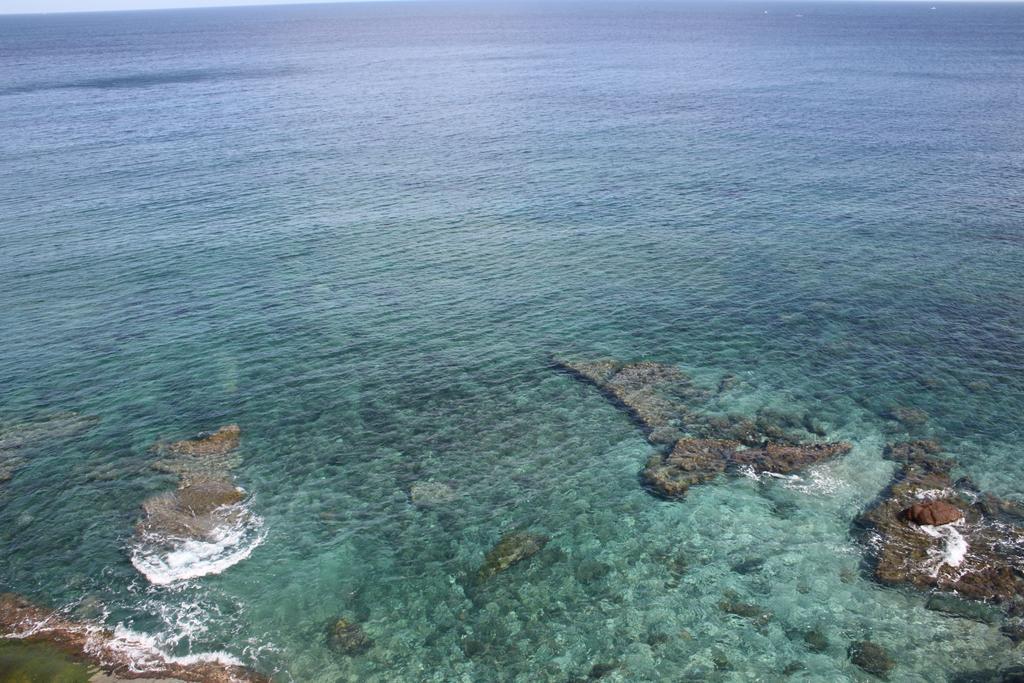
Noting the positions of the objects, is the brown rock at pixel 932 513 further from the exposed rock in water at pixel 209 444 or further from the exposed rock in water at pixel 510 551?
the exposed rock in water at pixel 209 444

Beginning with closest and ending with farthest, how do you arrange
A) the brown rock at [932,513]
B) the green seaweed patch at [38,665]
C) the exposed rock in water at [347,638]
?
1. the green seaweed patch at [38,665]
2. the exposed rock in water at [347,638]
3. the brown rock at [932,513]

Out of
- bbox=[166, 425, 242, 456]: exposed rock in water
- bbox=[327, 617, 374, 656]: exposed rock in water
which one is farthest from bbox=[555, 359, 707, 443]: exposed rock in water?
bbox=[166, 425, 242, 456]: exposed rock in water

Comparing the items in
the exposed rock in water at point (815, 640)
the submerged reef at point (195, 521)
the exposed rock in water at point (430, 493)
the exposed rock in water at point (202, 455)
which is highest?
the exposed rock in water at point (815, 640)

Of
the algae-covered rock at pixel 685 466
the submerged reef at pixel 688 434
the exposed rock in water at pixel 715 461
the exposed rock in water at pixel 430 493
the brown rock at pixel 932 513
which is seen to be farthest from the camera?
the submerged reef at pixel 688 434

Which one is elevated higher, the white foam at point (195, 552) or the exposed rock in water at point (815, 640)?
the exposed rock in water at point (815, 640)

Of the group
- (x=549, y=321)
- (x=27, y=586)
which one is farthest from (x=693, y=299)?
(x=27, y=586)

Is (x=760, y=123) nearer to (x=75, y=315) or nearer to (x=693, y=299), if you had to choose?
(x=693, y=299)

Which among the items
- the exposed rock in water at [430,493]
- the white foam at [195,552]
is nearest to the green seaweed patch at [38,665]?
the white foam at [195,552]
